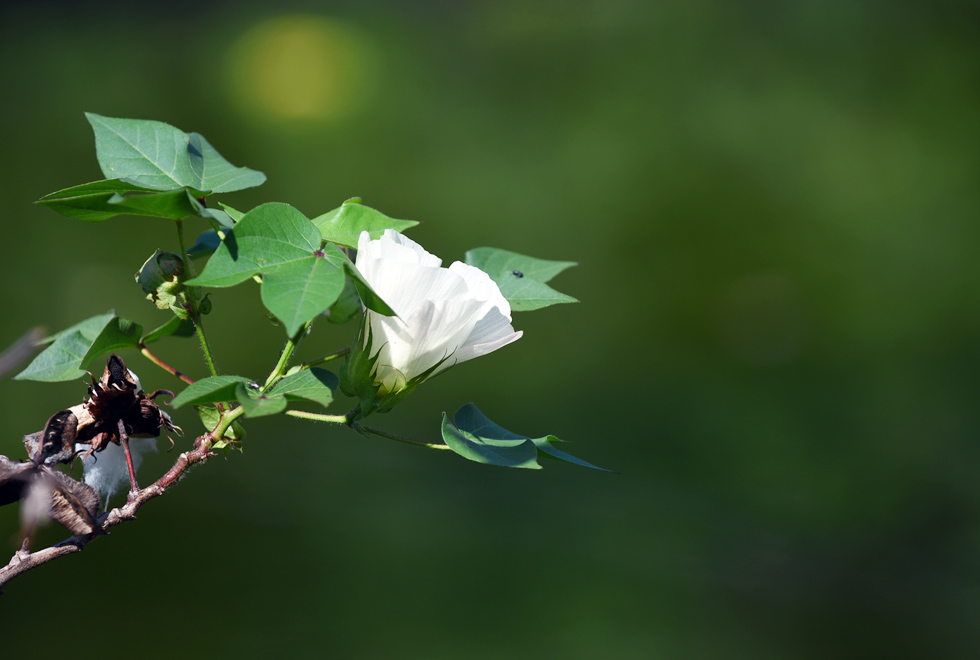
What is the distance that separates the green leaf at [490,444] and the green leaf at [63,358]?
0.60 ft

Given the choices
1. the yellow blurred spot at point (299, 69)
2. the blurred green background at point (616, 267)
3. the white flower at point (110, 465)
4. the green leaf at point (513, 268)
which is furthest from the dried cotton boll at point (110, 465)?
the yellow blurred spot at point (299, 69)

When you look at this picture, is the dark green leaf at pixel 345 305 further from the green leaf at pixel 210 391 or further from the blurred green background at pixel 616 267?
the blurred green background at pixel 616 267

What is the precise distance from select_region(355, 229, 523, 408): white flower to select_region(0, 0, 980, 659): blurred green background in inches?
54.8

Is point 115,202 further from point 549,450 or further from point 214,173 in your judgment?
point 549,450

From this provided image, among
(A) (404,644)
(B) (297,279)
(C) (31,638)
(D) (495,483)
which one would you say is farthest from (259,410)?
(D) (495,483)

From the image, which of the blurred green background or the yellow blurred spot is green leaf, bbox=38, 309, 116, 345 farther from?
the yellow blurred spot

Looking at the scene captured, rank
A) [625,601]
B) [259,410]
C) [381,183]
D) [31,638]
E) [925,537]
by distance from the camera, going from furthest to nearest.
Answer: [381,183] → [925,537] → [625,601] → [31,638] → [259,410]

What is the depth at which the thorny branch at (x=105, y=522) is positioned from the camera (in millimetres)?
280

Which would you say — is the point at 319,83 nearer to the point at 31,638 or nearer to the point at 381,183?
the point at 381,183

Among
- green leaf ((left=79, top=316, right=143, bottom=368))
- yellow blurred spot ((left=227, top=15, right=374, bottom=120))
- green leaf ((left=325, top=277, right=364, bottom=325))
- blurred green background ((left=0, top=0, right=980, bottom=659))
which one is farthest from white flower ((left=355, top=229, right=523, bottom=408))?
yellow blurred spot ((left=227, top=15, right=374, bottom=120))

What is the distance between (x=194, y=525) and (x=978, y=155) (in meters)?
2.20

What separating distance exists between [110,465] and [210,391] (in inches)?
5.9

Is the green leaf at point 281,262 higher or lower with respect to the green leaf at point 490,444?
higher

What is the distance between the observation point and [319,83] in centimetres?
176
